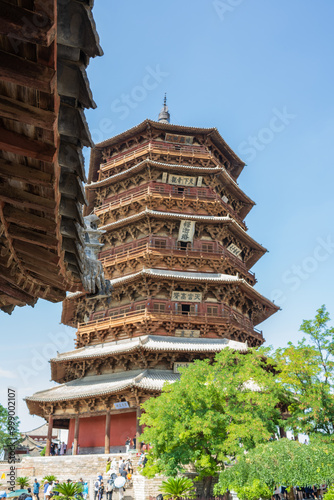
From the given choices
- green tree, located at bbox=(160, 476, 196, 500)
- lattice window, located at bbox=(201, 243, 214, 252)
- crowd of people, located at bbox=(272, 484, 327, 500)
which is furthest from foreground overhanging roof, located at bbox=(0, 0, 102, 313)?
lattice window, located at bbox=(201, 243, 214, 252)

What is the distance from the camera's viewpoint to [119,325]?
2416 cm

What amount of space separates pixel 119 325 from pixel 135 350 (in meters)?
2.46

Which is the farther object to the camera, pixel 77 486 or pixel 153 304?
pixel 153 304

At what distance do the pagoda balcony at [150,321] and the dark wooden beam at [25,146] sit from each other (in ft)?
67.7

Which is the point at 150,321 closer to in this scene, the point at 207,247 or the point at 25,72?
the point at 207,247

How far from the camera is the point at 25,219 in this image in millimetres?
4266

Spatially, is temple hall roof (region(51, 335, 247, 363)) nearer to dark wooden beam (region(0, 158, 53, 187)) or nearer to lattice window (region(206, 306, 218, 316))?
lattice window (region(206, 306, 218, 316))

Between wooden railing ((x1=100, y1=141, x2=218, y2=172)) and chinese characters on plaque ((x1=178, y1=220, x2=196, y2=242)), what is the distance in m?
4.94

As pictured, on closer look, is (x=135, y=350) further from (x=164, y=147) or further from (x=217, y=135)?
(x=217, y=135)

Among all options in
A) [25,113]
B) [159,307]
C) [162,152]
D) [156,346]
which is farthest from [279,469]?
[162,152]

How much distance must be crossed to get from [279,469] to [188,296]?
13717 mm

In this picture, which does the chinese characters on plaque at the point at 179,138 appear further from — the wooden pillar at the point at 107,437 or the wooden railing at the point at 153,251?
the wooden pillar at the point at 107,437

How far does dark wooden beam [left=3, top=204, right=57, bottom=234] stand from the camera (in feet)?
14.0

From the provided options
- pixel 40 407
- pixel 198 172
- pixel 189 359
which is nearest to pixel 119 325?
pixel 189 359
